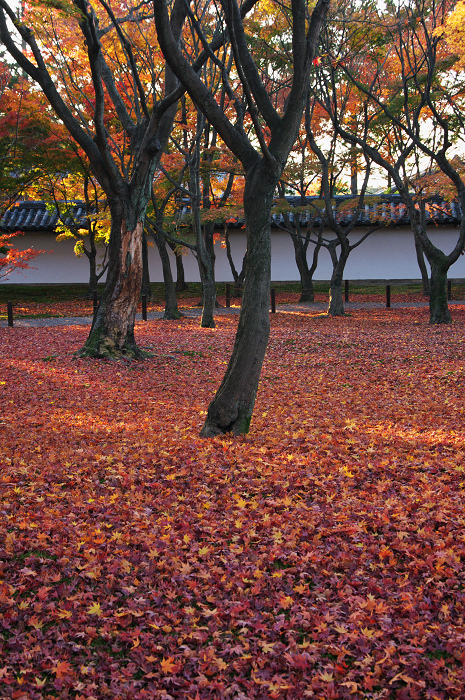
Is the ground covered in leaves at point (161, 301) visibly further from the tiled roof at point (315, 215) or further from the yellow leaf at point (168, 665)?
the yellow leaf at point (168, 665)

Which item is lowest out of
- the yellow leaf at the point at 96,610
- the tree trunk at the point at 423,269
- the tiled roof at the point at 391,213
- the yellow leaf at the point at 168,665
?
the yellow leaf at the point at 168,665

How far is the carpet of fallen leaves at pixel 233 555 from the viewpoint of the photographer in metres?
2.53

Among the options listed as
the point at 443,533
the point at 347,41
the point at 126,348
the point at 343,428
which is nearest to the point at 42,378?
the point at 126,348

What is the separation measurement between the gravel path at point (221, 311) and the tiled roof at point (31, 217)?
6.45m

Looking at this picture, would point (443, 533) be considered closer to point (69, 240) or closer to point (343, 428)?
point (343, 428)

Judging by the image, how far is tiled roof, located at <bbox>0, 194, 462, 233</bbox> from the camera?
23.3 m

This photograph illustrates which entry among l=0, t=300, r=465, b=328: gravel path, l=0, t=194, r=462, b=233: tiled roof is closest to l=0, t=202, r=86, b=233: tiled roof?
l=0, t=194, r=462, b=233: tiled roof

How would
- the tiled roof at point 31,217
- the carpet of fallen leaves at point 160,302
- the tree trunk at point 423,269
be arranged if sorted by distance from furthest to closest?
1. the tiled roof at point 31,217
2. the tree trunk at point 423,269
3. the carpet of fallen leaves at point 160,302

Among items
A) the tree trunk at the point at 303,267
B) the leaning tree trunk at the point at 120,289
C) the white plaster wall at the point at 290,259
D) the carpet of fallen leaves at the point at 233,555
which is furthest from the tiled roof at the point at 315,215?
the carpet of fallen leaves at the point at 233,555

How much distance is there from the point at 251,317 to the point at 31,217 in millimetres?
23083

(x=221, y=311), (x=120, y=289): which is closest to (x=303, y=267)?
(x=221, y=311)

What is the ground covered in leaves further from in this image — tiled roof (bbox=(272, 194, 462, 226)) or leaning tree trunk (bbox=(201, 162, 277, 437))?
leaning tree trunk (bbox=(201, 162, 277, 437))

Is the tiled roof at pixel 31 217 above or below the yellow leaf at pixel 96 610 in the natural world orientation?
above

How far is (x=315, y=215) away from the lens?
23.9 meters
